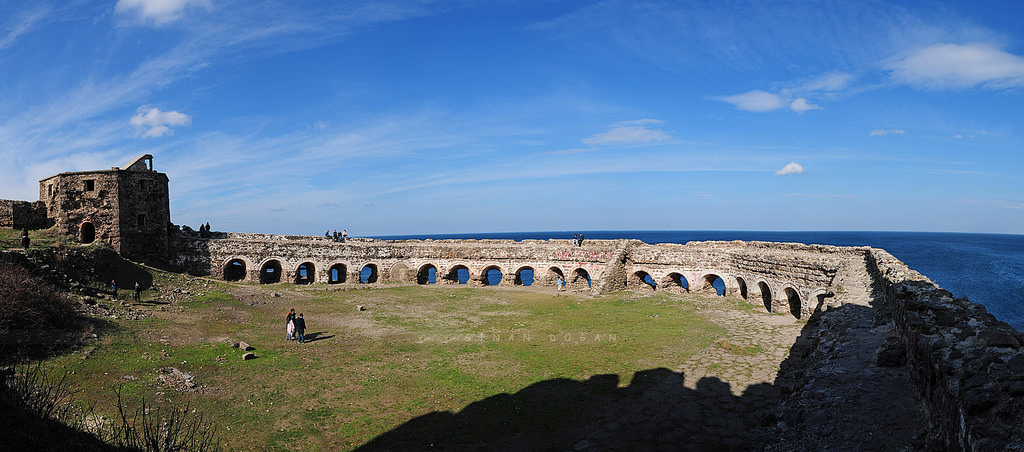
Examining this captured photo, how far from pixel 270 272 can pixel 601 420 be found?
31.4m

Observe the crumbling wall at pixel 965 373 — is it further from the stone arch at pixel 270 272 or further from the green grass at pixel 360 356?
the stone arch at pixel 270 272

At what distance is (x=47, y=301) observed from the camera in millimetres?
15695

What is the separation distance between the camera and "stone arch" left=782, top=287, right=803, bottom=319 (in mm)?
22991

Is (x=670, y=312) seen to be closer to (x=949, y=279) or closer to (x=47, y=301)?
(x=47, y=301)

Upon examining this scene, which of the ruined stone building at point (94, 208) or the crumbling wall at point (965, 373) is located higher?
the ruined stone building at point (94, 208)

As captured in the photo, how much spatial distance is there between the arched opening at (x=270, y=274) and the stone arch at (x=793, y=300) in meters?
29.2

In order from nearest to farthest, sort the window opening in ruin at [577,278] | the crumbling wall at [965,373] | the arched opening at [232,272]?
the crumbling wall at [965,373] < the window opening in ruin at [577,278] < the arched opening at [232,272]

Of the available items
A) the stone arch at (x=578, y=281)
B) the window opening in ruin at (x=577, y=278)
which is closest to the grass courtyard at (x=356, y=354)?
the stone arch at (x=578, y=281)

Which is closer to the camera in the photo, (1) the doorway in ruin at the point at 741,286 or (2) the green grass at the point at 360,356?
(2) the green grass at the point at 360,356

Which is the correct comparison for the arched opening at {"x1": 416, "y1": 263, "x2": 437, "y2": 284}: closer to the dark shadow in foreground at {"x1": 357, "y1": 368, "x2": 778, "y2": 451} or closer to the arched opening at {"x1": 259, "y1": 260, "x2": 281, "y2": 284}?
the arched opening at {"x1": 259, "y1": 260, "x2": 281, "y2": 284}

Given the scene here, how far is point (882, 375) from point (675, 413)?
445 cm

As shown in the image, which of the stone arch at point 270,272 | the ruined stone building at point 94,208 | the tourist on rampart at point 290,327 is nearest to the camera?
the tourist on rampart at point 290,327

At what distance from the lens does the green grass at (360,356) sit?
11992mm

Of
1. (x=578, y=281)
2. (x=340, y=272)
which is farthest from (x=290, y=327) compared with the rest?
(x=578, y=281)
